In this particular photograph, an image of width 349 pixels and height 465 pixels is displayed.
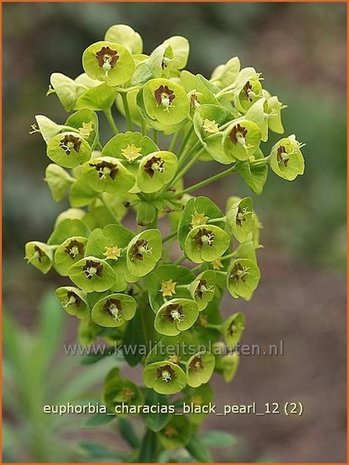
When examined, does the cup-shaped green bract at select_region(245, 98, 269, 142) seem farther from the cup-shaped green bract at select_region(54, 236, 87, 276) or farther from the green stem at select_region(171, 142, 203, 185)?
the cup-shaped green bract at select_region(54, 236, 87, 276)

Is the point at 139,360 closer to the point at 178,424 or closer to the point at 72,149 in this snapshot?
the point at 178,424

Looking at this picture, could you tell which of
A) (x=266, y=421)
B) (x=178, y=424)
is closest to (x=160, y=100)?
(x=178, y=424)

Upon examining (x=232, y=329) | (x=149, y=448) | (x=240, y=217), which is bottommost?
(x=149, y=448)

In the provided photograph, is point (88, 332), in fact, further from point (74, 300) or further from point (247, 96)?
point (247, 96)

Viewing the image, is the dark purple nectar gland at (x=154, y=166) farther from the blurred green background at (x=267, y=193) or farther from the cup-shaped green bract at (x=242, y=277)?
the blurred green background at (x=267, y=193)

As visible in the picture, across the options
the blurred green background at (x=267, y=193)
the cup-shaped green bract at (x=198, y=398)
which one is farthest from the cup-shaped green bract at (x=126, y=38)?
the blurred green background at (x=267, y=193)

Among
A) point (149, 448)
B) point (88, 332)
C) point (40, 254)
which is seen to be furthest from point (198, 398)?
point (40, 254)
